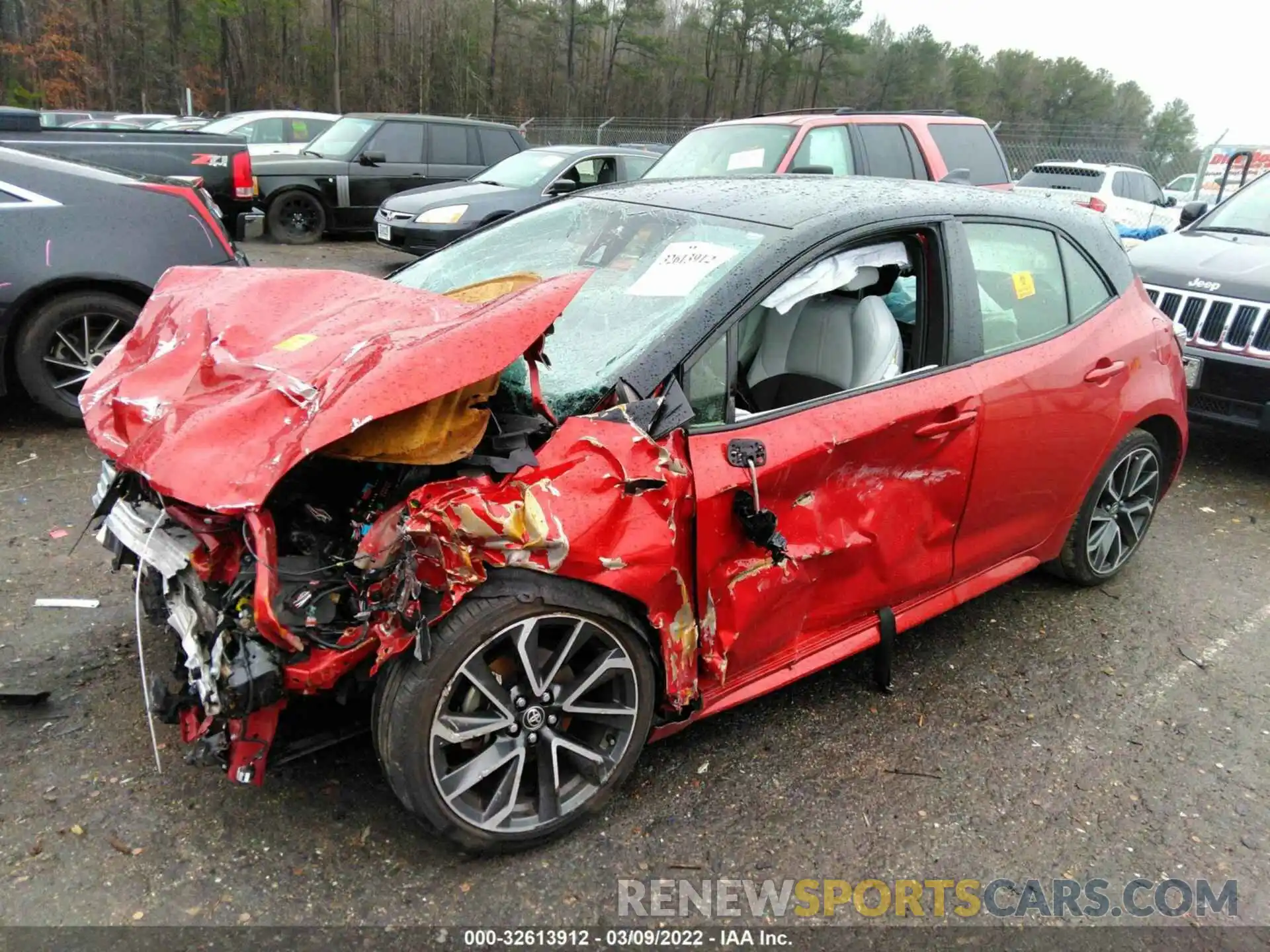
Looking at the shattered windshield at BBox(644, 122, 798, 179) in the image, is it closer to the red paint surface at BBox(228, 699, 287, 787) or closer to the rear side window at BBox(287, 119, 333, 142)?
the red paint surface at BBox(228, 699, 287, 787)

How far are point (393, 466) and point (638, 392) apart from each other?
67 centimetres

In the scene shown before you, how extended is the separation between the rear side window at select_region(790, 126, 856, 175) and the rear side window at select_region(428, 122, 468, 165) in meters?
6.71

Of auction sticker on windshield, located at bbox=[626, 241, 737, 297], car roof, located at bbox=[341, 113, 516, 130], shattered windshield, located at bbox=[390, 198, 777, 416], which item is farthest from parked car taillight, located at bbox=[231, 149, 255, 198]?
auction sticker on windshield, located at bbox=[626, 241, 737, 297]

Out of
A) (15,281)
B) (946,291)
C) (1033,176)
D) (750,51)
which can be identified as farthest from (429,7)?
(946,291)

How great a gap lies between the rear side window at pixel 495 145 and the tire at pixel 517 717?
11.6 metres

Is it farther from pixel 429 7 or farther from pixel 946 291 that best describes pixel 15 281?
pixel 429 7

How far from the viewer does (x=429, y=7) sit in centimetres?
3731

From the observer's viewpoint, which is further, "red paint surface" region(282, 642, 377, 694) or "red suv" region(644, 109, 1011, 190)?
"red suv" region(644, 109, 1011, 190)

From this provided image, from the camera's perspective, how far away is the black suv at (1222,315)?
16.4 ft

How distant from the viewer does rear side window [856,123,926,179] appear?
736cm


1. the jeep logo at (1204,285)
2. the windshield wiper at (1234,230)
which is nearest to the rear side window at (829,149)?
the windshield wiper at (1234,230)

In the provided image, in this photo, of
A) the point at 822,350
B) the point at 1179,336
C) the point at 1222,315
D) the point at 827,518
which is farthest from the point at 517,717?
the point at 1222,315

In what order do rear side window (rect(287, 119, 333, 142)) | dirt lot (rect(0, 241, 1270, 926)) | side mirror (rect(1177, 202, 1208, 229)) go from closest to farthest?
dirt lot (rect(0, 241, 1270, 926))
side mirror (rect(1177, 202, 1208, 229))
rear side window (rect(287, 119, 333, 142))

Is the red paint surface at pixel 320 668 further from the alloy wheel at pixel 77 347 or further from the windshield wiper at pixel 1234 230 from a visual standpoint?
the windshield wiper at pixel 1234 230
